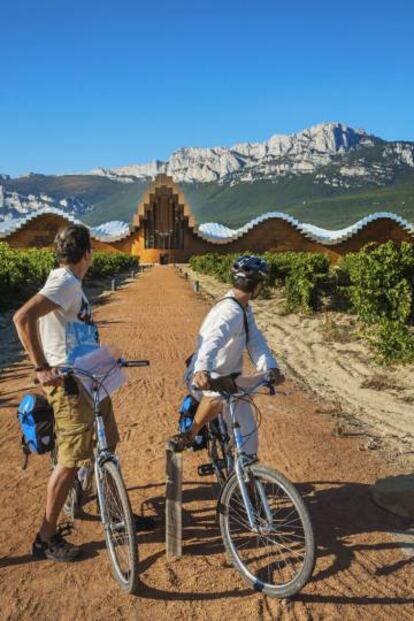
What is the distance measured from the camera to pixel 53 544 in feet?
11.9

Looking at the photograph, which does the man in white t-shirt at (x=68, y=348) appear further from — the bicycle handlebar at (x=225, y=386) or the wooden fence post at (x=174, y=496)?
the bicycle handlebar at (x=225, y=386)

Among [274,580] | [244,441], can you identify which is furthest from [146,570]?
[244,441]

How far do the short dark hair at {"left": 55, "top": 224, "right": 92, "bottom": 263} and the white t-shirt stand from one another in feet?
0.24

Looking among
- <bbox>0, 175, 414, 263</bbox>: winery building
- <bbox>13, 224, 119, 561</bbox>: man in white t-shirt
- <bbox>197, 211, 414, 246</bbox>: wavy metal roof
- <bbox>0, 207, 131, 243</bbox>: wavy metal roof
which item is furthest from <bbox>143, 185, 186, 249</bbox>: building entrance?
<bbox>13, 224, 119, 561</bbox>: man in white t-shirt

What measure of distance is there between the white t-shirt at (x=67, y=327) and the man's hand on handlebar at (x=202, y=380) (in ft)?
2.14

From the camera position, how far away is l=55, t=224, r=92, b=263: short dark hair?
11.0 ft

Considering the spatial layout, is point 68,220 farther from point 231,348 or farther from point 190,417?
point 231,348

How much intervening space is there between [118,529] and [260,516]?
88 centimetres

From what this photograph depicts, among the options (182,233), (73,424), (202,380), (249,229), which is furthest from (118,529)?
(182,233)

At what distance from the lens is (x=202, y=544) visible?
3.90 m

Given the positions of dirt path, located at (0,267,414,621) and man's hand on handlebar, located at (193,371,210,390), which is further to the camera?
man's hand on handlebar, located at (193,371,210,390)

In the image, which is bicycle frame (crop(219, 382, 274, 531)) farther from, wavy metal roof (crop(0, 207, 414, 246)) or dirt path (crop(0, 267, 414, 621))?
wavy metal roof (crop(0, 207, 414, 246))

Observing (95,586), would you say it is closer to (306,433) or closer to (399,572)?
(399,572)

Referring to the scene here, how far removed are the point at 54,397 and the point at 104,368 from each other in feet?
1.17
